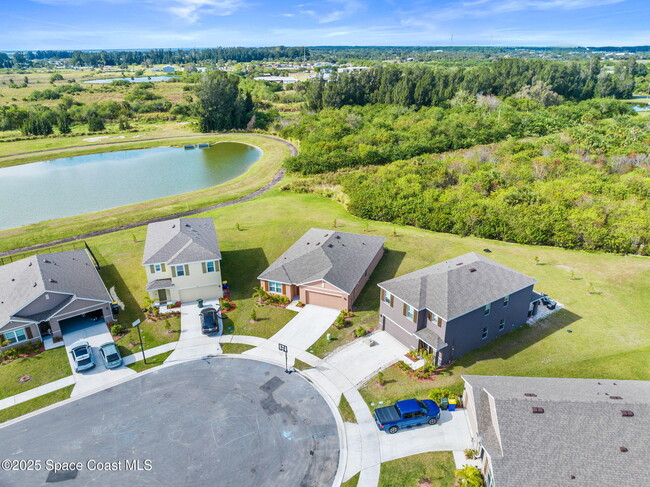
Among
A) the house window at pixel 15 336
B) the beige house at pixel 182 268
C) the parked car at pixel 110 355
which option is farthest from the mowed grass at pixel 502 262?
the house window at pixel 15 336

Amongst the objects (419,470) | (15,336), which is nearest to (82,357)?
(15,336)

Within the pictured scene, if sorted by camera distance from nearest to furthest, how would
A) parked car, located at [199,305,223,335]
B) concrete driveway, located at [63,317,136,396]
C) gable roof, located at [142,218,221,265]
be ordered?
concrete driveway, located at [63,317,136,396] < parked car, located at [199,305,223,335] < gable roof, located at [142,218,221,265]

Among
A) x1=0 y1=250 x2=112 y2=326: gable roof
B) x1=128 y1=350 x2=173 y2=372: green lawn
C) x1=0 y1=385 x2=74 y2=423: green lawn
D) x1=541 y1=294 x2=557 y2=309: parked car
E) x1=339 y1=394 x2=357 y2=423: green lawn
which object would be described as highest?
x1=0 y1=250 x2=112 y2=326: gable roof

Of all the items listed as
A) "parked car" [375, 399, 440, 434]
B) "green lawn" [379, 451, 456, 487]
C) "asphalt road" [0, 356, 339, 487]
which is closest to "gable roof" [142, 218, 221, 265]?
"asphalt road" [0, 356, 339, 487]

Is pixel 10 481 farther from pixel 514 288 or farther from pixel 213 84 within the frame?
pixel 213 84

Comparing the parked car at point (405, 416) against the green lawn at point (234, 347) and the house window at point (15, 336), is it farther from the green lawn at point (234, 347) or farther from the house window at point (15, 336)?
the house window at point (15, 336)

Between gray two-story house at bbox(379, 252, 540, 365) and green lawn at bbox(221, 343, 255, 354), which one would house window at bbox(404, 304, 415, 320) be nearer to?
gray two-story house at bbox(379, 252, 540, 365)
